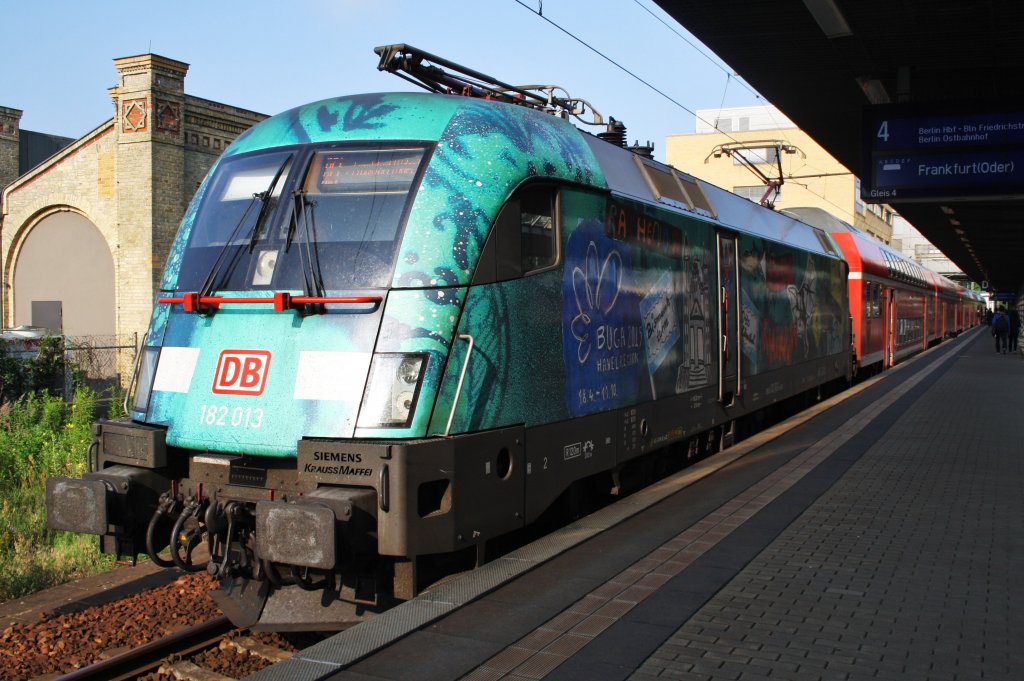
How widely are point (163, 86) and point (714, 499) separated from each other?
16852 mm

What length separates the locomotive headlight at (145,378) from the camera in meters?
6.19

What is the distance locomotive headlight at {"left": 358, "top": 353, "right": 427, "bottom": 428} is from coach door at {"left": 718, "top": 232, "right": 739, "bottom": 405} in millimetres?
5732

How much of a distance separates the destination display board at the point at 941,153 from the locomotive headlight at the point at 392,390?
10.3 meters

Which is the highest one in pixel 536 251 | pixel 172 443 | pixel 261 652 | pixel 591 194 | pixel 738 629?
pixel 591 194

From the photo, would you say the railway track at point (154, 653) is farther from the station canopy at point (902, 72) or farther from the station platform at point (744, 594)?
the station canopy at point (902, 72)

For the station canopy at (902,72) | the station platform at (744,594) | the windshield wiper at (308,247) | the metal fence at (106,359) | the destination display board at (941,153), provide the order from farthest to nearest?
the metal fence at (106,359), the destination display board at (941,153), the station canopy at (902,72), the windshield wiper at (308,247), the station platform at (744,594)

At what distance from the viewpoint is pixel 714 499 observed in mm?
8352

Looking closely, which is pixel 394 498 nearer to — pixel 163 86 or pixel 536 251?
pixel 536 251

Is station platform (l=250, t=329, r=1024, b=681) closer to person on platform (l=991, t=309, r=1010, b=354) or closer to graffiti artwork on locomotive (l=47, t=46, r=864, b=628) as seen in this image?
graffiti artwork on locomotive (l=47, t=46, r=864, b=628)

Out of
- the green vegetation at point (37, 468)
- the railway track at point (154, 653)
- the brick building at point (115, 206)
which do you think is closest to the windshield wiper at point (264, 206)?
the railway track at point (154, 653)

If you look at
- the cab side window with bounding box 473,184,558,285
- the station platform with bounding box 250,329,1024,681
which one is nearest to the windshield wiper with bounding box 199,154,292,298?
the cab side window with bounding box 473,184,558,285

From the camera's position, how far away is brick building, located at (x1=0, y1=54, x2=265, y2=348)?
2073 centimetres

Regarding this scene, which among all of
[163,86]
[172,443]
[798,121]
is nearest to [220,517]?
[172,443]

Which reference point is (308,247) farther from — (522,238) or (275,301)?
(522,238)
